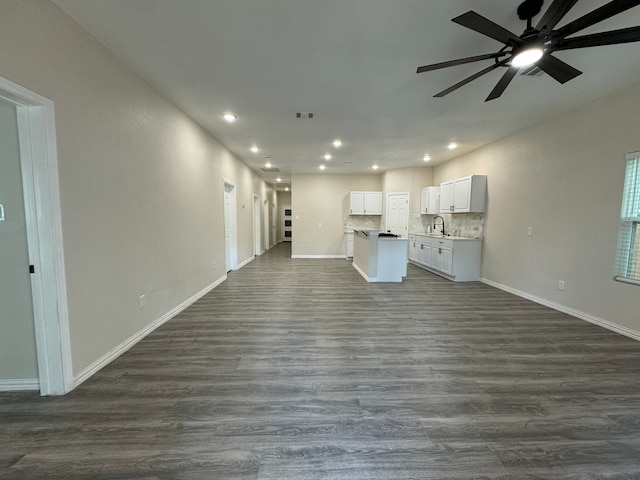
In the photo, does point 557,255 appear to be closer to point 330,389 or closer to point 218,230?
point 330,389

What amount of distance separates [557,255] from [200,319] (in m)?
5.08

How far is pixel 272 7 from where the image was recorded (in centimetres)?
182

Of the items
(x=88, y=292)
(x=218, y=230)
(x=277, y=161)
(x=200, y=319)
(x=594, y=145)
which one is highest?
(x=277, y=161)

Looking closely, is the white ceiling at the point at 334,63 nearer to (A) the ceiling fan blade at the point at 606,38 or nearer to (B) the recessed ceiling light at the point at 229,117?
(B) the recessed ceiling light at the point at 229,117

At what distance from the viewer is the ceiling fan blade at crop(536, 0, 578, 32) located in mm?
1450

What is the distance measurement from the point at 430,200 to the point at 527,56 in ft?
17.1

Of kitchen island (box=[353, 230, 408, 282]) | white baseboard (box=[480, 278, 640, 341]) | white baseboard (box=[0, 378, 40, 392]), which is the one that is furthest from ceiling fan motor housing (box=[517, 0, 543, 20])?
white baseboard (box=[0, 378, 40, 392])

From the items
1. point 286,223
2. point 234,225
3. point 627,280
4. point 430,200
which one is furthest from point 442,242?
point 286,223

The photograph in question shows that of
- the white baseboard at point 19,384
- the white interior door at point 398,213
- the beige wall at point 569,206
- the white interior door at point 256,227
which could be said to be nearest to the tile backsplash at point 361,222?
the white interior door at point 398,213

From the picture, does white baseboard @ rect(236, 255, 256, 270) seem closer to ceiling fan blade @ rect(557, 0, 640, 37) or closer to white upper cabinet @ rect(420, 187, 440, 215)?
white upper cabinet @ rect(420, 187, 440, 215)

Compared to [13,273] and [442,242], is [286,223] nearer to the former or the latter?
[442,242]

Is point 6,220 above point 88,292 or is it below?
above

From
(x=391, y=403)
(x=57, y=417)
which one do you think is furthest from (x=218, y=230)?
(x=391, y=403)

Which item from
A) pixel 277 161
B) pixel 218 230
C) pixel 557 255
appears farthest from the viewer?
pixel 277 161
